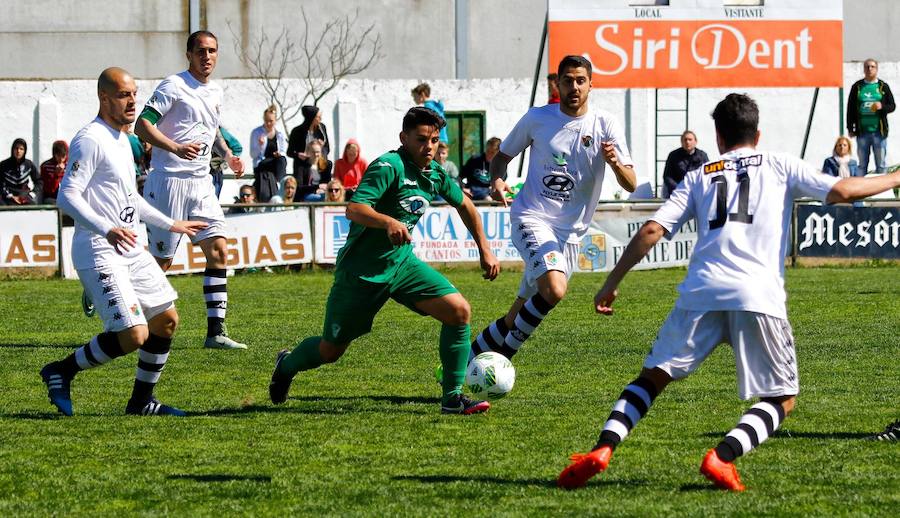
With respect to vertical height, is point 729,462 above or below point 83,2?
below

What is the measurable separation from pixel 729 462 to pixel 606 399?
3029 mm

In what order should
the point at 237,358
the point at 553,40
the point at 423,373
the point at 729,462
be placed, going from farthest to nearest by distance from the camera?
1. the point at 553,40
2. the point at 237,358
3. the point at 423,373
4. the point at 729,462

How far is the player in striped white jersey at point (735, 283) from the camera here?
6020 mm

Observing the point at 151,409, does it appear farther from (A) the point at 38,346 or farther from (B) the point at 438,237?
(B) the point at 438,237

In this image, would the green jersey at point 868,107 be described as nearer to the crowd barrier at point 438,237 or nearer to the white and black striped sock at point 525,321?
the crowd barrier at point 438,237

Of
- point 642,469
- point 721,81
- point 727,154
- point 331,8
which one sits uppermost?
point 331,8

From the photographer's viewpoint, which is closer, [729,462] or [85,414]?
[729,462]

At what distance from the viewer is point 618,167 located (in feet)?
30.3

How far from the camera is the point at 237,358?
11.2m

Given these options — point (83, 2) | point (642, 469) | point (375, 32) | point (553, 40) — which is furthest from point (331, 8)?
point (642, 469)

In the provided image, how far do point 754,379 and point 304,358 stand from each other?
323 cm

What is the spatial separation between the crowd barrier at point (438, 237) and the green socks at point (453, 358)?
10.8 meters

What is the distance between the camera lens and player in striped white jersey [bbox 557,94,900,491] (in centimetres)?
602

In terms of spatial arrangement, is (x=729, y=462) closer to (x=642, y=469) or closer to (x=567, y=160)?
(x=642, y=469)
